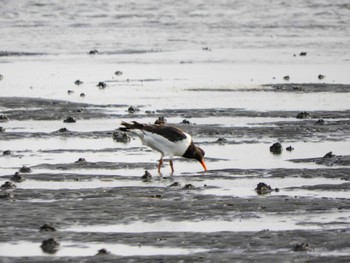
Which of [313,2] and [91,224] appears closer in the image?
[91,224]

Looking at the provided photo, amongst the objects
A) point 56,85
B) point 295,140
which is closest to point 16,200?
point 295,140

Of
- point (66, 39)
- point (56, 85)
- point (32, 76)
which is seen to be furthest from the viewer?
point (66, 39)

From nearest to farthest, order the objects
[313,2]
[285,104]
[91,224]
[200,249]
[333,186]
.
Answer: [200,249] → [91,224] → [333,186] → [285,104] → [313,2]

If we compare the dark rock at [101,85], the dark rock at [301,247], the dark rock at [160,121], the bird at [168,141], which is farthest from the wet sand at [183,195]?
Result: the dark rock at [101,85]

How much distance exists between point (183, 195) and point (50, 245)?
342 cm

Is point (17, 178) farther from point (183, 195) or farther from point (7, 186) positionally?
point (183, 195)

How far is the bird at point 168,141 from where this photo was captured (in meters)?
18.5

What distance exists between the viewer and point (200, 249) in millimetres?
12984

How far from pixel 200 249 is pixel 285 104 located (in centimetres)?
1367

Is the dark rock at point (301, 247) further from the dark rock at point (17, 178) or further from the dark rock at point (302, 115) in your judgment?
the dark rock at point (302, 115)

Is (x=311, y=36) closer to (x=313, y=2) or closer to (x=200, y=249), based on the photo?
(x=313, y=2)

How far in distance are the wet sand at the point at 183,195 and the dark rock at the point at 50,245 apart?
0.09 m

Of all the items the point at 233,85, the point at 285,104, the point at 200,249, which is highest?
the point at 233,85

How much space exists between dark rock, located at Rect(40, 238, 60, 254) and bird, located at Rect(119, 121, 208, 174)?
545 cm
